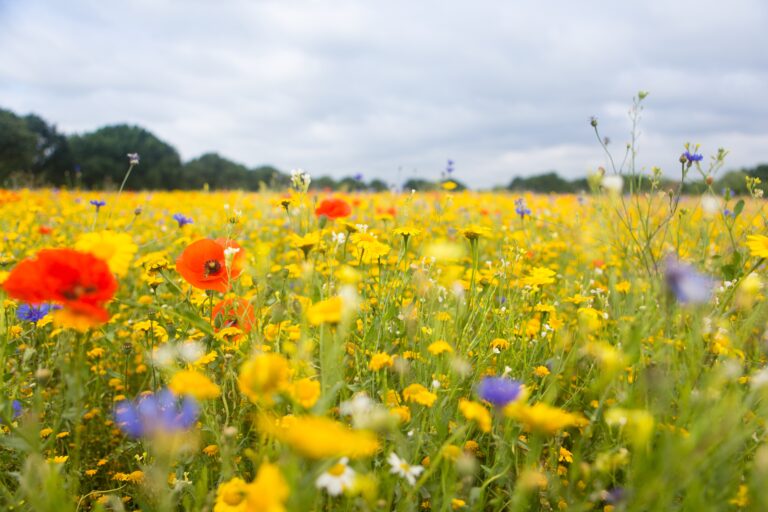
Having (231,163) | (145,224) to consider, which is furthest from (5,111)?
(145,224)

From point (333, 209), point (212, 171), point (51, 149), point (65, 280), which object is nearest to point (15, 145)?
point (51, 149)

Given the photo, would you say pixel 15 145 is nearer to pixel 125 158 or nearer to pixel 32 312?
pixel 125 158

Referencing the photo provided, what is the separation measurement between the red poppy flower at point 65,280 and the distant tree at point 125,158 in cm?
3017

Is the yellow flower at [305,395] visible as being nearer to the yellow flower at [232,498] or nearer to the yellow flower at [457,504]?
the yellow flower at [232,498]

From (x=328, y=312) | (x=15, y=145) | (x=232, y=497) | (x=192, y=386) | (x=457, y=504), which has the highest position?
(x=15, y=145)

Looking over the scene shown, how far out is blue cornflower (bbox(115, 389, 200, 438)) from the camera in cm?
127

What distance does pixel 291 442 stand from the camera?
2.39ft

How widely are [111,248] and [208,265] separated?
0.74 metres

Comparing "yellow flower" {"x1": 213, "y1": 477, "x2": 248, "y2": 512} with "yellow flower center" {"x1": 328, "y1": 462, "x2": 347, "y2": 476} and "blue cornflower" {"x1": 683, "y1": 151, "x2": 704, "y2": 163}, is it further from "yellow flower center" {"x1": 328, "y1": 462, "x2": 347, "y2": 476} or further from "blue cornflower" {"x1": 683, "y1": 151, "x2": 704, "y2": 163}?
"blue cornflower" {"x1": 683, "y1": 151, "x2": 704, "y2": 163}

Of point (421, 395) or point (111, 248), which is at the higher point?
→ point (111, 248)

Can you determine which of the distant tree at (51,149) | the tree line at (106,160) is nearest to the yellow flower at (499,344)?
the tree line at (106,160)

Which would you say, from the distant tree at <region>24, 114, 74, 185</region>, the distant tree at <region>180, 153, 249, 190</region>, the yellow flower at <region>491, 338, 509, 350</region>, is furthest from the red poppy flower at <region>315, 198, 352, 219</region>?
the distant tree at <region>180, 153, 249, 190</region>

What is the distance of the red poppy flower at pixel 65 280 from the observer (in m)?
0.98

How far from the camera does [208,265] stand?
5.82 feet
